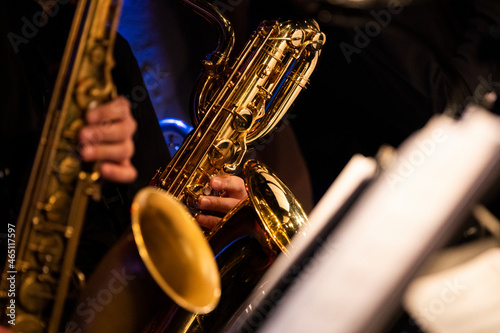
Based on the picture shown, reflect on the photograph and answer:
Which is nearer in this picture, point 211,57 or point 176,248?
point 176,248

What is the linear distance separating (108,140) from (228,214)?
0.61 m

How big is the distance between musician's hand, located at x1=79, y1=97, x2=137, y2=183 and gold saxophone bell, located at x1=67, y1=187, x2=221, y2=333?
0.09 m

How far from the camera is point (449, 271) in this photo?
1.23 metres

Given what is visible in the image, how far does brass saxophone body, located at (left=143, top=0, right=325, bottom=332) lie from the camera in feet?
4.94

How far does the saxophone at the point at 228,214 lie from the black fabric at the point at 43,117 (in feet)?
0.51

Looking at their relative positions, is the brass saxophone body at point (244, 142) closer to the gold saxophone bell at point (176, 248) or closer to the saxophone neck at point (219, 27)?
the saxophone neck at point (219, 27)

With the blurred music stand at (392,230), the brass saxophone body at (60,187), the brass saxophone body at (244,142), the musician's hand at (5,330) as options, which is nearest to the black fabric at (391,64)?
the brass saxophone body at (244,142)

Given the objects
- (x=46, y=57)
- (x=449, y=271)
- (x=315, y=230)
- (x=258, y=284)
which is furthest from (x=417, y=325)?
(x=46, y=57)

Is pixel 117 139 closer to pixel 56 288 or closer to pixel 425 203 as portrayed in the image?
pixel 56 288

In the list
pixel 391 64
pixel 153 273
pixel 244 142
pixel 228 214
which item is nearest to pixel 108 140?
pixel 153 273

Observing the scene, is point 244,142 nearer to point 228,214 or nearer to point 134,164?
point 228,214

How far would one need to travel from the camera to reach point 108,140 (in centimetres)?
105

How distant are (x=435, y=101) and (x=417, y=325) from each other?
1.04m

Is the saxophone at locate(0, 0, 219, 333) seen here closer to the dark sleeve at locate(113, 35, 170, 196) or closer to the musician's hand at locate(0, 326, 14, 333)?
the musician's hand at locate(0, 326, 14, 333)
